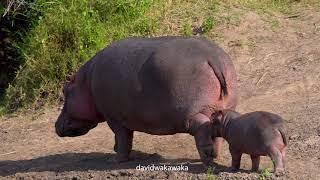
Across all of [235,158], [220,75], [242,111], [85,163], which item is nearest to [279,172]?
[235,158]

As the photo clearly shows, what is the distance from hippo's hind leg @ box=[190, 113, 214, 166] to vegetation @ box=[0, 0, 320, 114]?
433 centimetres

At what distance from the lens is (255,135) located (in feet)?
16.7

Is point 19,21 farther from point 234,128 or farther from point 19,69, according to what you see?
point 234,128

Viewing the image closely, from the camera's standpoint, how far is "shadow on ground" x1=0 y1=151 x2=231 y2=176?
19.9 feet

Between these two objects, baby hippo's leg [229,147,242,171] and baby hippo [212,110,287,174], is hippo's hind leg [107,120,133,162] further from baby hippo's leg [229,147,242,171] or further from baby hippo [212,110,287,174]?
baby hippo's leg [229,147,242,171]

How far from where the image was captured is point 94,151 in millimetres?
7227

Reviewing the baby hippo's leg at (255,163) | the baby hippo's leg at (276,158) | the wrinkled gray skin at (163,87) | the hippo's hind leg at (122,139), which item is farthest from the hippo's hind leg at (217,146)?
the hippo's hind leg at (122,139)

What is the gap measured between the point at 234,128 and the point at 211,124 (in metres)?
0.29

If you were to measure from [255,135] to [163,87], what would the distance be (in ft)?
3.05

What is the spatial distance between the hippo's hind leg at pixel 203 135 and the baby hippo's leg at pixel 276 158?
689 mm

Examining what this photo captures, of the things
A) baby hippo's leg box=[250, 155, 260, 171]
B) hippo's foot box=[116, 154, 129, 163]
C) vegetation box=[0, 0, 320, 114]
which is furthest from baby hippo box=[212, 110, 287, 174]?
vegetation box=[0, 0, 320, 114]

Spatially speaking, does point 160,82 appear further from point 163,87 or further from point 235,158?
point 235,158

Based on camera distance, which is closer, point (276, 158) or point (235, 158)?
point (276, 158)

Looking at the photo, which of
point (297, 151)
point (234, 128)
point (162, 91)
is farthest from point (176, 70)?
point (297, 151)
